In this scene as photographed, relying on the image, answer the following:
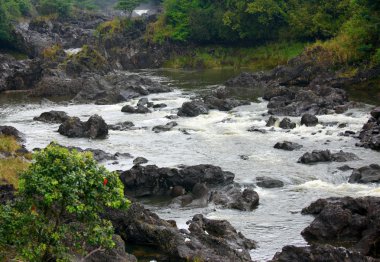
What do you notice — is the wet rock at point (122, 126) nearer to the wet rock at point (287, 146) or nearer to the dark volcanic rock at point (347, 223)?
the wet rock at point (287, 146)

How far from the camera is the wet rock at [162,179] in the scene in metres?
28.5

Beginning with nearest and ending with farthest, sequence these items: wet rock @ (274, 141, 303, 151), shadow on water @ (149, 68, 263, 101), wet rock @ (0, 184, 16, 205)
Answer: wet rock @ (0, 184, 16, 205) < wet rock @ (274, 141, 303, 151) < shadow on water @ (149, 68, 263, 101)

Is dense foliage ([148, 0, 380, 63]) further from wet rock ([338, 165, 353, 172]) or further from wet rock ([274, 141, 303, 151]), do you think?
wet rock ([338, 165, 353, 172])

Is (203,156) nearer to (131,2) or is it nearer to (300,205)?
(300,205)

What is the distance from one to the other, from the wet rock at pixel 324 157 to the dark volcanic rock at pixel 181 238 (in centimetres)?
1185

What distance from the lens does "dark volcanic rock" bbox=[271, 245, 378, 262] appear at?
17.1 meters

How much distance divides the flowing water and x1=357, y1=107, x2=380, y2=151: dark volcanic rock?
701 millimetres

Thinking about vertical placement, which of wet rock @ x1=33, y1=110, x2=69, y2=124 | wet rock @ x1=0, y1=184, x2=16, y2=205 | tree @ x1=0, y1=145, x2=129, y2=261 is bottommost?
wet rock @ x1=33, y1=110, x2=69, y2=124

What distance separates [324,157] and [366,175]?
4.56m

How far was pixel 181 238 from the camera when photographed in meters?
19.4

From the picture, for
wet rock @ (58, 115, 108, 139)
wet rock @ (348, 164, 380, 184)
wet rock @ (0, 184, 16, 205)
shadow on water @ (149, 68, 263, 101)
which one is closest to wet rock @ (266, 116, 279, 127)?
wet rock @ (58, 115, 108, 139)

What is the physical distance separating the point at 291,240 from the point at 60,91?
159 ft

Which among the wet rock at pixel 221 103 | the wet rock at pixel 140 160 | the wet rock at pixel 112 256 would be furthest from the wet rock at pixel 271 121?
the wet rock at pixel 112 256

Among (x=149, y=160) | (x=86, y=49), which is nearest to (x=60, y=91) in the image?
(x=86, y=49)
